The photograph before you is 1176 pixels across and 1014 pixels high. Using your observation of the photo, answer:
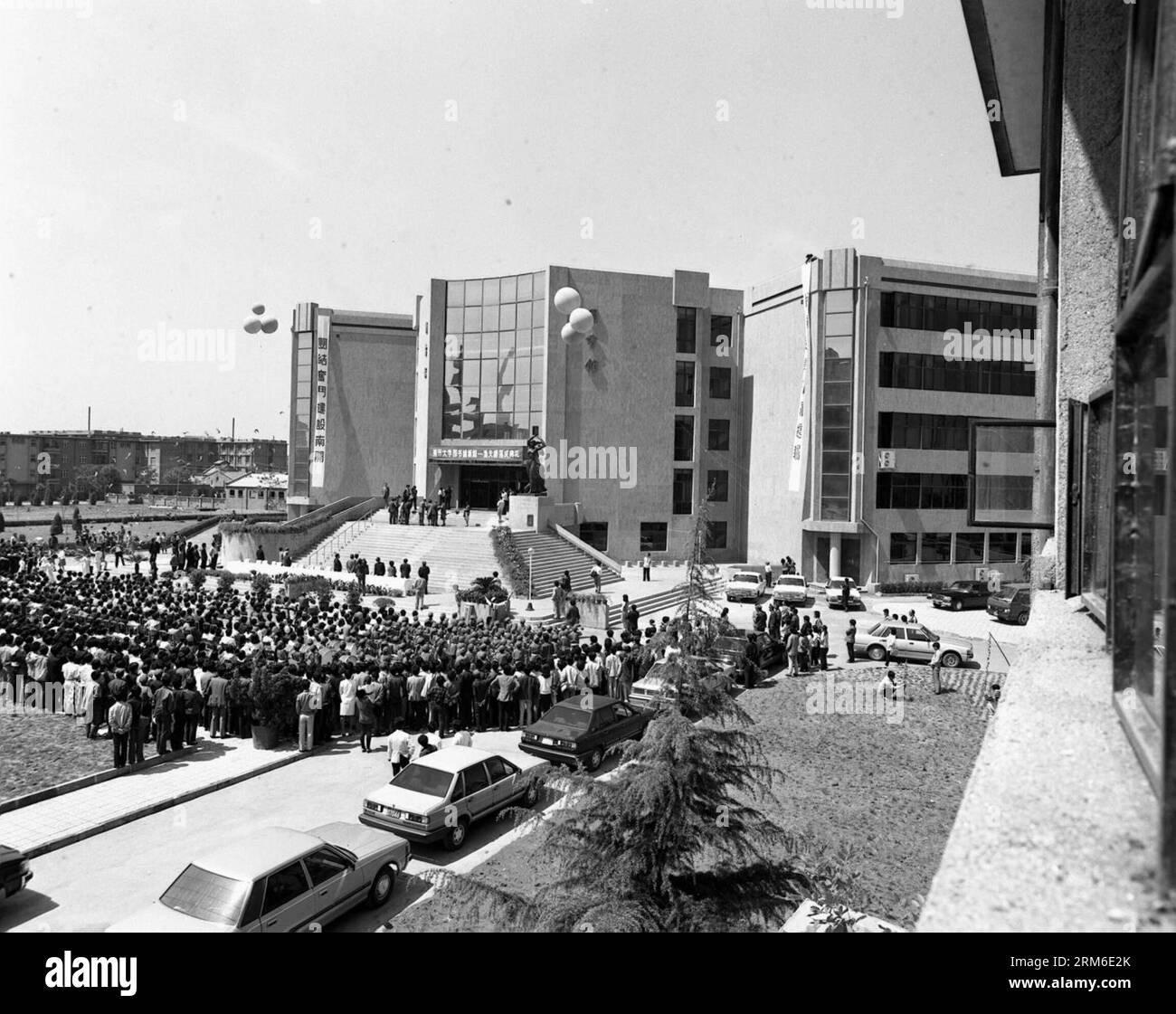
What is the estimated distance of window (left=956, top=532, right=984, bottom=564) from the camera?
150ft

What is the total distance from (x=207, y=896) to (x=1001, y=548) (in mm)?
48091

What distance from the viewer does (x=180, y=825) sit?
40.1ft

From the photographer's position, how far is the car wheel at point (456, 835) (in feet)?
38.5

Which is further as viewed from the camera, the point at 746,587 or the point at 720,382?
the point at 720,382

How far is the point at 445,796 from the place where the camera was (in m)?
11.8

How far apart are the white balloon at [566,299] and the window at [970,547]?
25609 millimetres

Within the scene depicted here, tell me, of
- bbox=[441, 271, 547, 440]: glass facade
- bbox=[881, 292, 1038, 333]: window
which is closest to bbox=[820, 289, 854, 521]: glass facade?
bbox=[881, 292, 1038, 333]: window

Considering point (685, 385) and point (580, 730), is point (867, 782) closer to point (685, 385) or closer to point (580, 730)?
point (580, 730)

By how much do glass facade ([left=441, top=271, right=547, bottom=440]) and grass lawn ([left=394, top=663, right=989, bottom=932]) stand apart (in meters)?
31.7

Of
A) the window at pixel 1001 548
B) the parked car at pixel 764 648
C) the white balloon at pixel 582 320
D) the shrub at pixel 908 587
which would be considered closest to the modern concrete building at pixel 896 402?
the shrub at pixel 908 587

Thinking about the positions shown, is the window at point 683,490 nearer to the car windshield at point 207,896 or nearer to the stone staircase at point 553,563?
the stone staircase at point 553,563

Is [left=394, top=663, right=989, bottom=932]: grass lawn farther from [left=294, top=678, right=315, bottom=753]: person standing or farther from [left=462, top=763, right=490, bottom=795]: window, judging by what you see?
[left=294, top=678, right=315, bottom=753]: person standing

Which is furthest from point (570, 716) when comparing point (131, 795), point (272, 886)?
point (272, 886)
